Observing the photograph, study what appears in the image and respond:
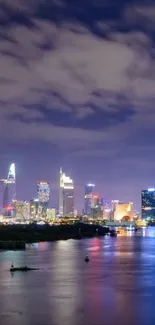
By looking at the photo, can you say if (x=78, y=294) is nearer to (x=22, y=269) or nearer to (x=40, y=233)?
(x=22, y=269)

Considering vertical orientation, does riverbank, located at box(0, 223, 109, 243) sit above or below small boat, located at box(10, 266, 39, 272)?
above

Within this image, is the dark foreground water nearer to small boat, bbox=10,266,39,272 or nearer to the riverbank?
small boat, bbox=10,266,39,272

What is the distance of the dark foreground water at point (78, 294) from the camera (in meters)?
32.5

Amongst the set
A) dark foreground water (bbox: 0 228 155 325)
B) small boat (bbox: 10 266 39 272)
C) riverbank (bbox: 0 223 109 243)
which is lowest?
dark foreground water (bbox: 0 228 155 325)

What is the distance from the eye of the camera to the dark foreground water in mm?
Result: 32500

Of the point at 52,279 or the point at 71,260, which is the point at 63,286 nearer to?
the point at 52,279

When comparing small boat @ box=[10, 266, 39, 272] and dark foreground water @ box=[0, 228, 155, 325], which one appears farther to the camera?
small boat @ box=[10, 266, 39, 272]

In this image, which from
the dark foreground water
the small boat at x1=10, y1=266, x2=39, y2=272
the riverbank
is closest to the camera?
the dark foreground water

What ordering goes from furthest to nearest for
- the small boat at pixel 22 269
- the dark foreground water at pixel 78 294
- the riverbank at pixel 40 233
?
1. the riverbank at pixel 40 233
2. the small boat at pixel 22 269
3. the dark foreground water at pixel 78 294

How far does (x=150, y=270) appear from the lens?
6062 cm

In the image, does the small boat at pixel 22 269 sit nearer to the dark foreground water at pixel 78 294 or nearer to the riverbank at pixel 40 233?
the dark foreground water at pixel 78 294

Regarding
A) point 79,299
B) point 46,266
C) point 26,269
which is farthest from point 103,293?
point 46,266

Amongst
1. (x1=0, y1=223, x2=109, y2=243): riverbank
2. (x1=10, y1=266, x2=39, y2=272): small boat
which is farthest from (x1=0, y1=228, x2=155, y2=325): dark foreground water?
(x1=0, y1=223, x2=109, y2=243): riverbank

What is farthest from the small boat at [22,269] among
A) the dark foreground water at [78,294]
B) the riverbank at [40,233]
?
the riverbank at [40,233]
